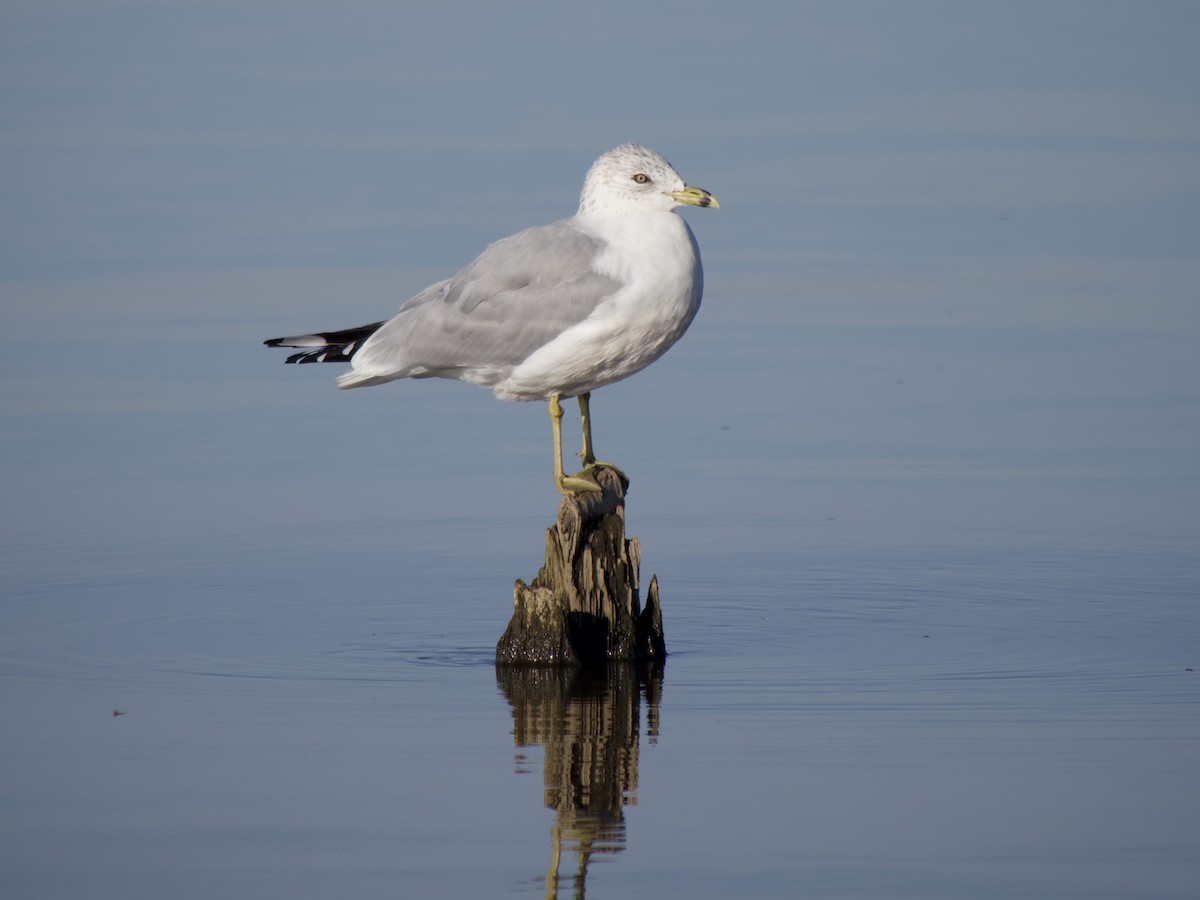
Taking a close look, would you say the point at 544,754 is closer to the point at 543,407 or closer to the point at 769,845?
the point at 769,845

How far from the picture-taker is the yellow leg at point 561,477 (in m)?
10.5

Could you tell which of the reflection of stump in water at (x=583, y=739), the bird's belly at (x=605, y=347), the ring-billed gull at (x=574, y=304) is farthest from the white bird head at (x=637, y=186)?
the reflection of stump in water at (x=583, y=739)

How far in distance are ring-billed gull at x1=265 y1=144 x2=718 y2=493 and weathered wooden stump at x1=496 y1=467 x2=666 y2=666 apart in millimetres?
211

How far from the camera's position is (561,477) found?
416 inches

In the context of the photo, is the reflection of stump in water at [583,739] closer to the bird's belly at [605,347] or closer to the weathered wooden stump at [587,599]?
the weathered wooden stump at [587,599]

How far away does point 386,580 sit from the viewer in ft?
40.2

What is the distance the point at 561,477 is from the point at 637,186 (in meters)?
1.44

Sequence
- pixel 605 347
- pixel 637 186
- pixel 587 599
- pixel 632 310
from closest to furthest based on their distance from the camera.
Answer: pixel 632 310, pixel 605 347, pixel 637 186, pixel 587 599

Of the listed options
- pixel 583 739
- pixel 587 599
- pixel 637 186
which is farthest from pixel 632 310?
pixel 583 739

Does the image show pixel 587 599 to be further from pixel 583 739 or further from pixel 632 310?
pixel 632 310

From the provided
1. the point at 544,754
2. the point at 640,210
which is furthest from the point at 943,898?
the point at 640,210

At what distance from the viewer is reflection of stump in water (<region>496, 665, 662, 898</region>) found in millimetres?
8203

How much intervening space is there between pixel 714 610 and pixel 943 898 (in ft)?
13.5

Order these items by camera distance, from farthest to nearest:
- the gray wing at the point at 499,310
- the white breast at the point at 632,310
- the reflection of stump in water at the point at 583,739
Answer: the gray wing at the point at 499,310 < the white breast at the point at 632,310 < the reflection of stump in water at the point at 583,739
